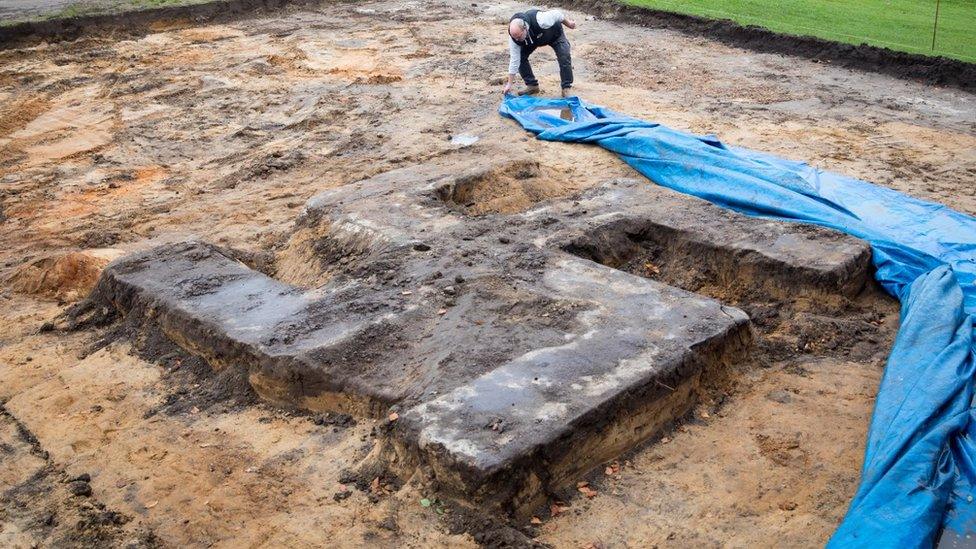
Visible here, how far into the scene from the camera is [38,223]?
7.25 m

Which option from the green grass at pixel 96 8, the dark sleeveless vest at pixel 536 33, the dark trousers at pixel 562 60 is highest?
the green grass at pixel 96 8

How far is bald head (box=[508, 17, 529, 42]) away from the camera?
30.7ft

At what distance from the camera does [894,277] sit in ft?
18.0

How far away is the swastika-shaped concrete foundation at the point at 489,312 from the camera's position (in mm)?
3904

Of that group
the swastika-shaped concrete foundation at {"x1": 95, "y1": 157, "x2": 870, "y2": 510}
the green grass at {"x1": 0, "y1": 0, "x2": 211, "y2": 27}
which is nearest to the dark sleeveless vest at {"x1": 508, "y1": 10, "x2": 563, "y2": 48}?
the swastika-shaped concrete foundation at {"x1": 95, "y1": 157, "x2": 870, "y2": 510}

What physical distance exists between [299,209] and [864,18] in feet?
27.7

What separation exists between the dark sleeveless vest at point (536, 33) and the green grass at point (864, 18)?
349 centimetres

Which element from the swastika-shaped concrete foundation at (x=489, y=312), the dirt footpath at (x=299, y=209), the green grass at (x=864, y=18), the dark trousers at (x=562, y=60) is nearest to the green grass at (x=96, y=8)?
the dirt footpath at (x=299, y=209)

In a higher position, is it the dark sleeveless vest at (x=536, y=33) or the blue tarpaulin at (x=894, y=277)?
the dark sleeveless vest at (x=536, y=33)

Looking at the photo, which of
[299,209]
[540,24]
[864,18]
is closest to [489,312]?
[299,209]

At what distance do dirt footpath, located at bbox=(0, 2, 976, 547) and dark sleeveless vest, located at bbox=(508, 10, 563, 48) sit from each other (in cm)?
67

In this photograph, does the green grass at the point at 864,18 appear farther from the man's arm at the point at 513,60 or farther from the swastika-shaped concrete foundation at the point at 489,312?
the swastika-shaped concrete foundation at the point at 489,312

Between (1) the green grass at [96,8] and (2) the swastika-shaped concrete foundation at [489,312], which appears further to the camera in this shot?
(1) the green grass at [96,8]

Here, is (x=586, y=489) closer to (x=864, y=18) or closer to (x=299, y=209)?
(x=299, y=209)
